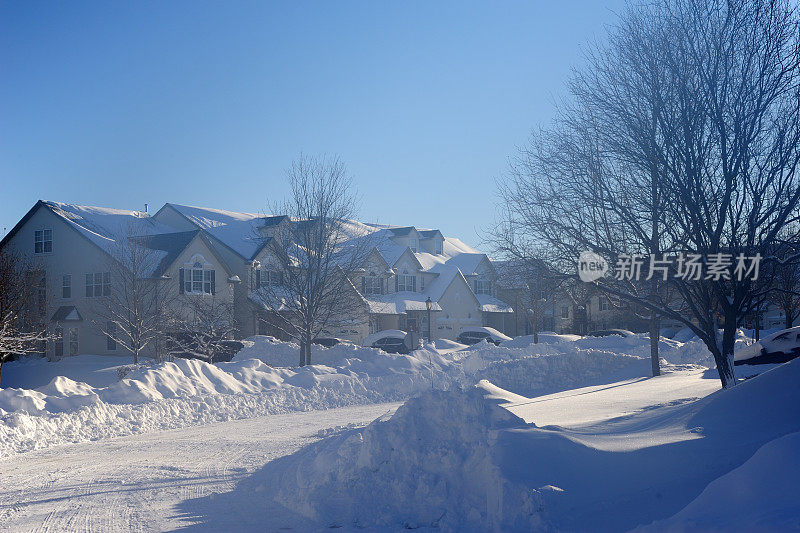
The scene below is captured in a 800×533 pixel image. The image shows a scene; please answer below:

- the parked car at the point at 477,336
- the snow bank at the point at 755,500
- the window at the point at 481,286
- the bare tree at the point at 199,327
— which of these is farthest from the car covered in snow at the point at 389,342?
the snow bank at the point at 755,500

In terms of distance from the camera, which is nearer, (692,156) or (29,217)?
(692,156)

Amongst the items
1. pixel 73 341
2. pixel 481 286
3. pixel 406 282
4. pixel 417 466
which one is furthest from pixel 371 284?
pixel 417 466

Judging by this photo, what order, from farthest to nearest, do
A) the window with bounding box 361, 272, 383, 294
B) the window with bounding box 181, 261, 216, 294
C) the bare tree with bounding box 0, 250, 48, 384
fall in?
the window with bounding box 361, 272, 383, 294
the window with bounding box 181, 261, 216, 294
the bare tree with bounding box 0, 250, 48, 384

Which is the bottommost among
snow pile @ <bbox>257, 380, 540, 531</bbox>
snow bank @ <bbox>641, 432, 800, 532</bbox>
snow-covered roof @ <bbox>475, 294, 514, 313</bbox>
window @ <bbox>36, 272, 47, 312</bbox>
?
snow pile @ <bbox>257, 380, 540, 531</bbox>

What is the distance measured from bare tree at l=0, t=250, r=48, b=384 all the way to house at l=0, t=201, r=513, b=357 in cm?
164

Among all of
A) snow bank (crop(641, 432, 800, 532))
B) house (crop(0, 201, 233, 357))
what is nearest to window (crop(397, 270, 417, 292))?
house (crop(0, 201, 233, 357))

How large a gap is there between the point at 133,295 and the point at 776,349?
2463 cm

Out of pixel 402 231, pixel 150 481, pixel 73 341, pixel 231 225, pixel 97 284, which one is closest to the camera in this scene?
pixel 150 481

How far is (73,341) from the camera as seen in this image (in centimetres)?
3622

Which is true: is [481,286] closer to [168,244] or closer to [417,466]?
[168,244]

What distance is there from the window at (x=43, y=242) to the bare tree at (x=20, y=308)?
1.20 m

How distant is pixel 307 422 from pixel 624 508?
385 inches

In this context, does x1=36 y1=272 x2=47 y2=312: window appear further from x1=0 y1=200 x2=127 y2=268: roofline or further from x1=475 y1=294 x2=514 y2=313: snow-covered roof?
x1=475 y1=294 x2=514 y2=313: snow-covered roof

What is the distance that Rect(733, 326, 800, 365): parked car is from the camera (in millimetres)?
18844
